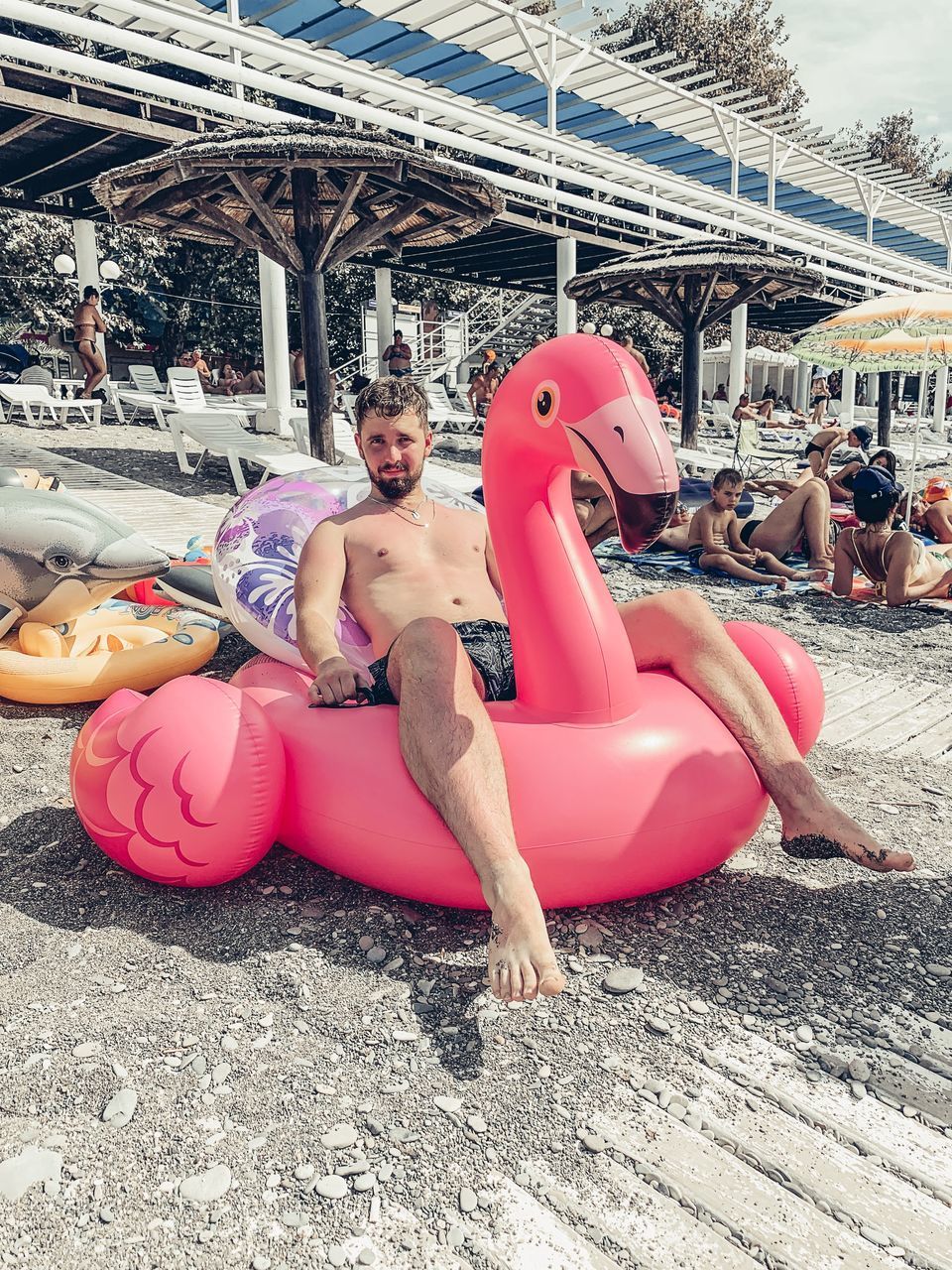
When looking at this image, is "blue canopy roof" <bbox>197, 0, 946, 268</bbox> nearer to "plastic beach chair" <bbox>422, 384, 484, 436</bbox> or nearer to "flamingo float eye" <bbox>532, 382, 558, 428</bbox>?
"plastic beach chair" <bbox>422, 384, 484, 436</bbox>

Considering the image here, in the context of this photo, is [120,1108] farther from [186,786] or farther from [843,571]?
[843,571]

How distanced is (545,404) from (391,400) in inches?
27.5

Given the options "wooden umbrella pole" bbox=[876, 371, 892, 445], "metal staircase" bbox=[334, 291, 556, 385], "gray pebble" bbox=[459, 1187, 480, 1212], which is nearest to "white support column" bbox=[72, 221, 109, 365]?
"metal staircase" bbox=[334, 291, 556, 385]

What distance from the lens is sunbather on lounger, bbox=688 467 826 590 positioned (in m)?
6.99

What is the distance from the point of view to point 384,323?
17.2m

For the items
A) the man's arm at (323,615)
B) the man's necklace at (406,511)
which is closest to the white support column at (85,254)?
the man's necklace at (406,511)

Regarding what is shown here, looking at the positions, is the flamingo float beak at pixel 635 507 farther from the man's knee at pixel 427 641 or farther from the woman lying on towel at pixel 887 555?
the woman lying on towel at pixel 887 555

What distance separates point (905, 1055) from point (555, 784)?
0.88 meters

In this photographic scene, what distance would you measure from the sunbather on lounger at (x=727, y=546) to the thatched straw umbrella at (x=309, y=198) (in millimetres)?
3043

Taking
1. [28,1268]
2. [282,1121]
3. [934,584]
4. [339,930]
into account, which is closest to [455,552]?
[339,930]

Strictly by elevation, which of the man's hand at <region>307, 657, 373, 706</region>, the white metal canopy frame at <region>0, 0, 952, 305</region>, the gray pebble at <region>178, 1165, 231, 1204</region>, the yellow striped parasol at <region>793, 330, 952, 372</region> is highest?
the white metal canopy frame at <region>0, 0, 952, 305</region>

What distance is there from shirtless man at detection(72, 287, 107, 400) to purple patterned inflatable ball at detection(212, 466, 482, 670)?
9.65 meters

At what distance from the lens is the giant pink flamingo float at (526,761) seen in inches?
89.5

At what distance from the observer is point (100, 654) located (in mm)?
4023
